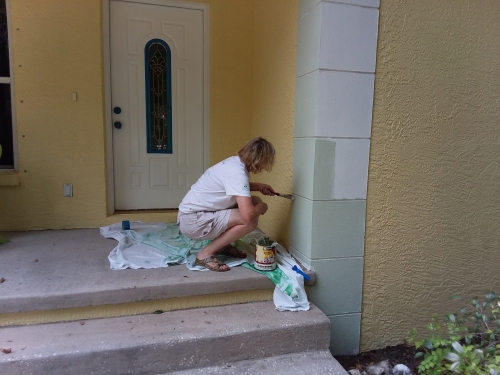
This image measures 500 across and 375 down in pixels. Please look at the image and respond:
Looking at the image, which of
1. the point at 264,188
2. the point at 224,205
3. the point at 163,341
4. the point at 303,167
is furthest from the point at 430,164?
the point at 163,341

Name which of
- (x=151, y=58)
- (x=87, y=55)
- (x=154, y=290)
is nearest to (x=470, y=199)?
(x=154, y=290)

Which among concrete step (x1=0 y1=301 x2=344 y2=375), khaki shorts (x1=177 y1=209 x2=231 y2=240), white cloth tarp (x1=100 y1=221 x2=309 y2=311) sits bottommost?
concrete step (x1=0 y1=301 x2=344 y2=375)

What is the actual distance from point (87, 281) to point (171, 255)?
2.04 ft

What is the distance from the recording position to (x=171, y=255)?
2.63 m

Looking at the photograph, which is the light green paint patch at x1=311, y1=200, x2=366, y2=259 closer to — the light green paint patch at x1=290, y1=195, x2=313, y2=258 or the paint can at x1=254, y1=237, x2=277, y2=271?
the light green paint patch at x1=290, y1=195, x2=313, y2=258

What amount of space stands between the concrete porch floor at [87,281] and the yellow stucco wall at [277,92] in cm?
69

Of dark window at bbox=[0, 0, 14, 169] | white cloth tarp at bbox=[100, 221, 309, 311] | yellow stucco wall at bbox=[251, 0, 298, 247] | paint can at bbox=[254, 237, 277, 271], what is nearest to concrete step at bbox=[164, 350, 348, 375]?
white cloth tarp at bbox=[100, 221, 309, 311]

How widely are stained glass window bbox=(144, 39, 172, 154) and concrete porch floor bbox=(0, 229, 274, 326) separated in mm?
1298

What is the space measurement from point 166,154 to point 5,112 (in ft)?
4.73

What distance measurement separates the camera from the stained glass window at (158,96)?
3.56m

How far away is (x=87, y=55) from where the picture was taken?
130 inches

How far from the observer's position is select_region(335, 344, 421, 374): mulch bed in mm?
2418

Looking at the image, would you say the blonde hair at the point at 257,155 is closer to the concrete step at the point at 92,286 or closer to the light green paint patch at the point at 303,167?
the light green paint patch at the point at 303,167

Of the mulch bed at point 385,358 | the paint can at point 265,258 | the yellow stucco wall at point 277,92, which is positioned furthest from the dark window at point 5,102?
the mulch bed at point 385,358
